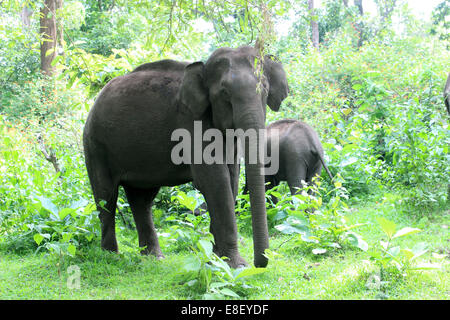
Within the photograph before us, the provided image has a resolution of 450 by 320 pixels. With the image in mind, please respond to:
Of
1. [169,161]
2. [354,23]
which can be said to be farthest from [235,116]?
[354,23]

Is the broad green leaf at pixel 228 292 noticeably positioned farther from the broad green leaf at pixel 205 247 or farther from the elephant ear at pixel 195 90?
the elephant ear at pixel 195 90

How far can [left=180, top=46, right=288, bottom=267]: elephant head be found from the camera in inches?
161

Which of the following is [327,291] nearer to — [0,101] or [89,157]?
[89,157]

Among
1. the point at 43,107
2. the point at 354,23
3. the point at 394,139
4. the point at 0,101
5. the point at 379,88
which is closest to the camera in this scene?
the point at 394,139

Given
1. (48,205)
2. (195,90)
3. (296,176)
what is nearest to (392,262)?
(195,90)

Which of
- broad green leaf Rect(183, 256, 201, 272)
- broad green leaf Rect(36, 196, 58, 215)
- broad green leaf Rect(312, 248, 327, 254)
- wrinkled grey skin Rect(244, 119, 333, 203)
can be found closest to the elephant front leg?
broad green leaf Rect(183, 256, 201, 272)

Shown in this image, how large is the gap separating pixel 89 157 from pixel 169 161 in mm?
1239

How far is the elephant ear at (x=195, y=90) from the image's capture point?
4.74 m

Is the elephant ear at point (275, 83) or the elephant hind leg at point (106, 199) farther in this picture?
the elephant hind leg at point (106, 199)

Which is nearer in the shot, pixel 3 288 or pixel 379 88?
pixel 3 288

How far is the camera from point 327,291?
3.91m

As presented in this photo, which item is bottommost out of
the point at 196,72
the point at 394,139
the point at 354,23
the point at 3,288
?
the point at 3,288

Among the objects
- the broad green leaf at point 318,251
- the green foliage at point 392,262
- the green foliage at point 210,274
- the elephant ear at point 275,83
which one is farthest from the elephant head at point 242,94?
the broad green leaf at point 318,251

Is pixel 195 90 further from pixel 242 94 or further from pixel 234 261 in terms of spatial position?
pixel 234 261
